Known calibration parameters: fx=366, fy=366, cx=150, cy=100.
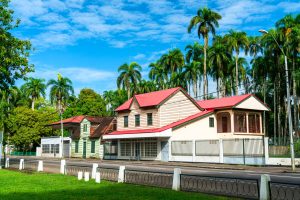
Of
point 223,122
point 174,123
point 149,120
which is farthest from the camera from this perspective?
point 223,122

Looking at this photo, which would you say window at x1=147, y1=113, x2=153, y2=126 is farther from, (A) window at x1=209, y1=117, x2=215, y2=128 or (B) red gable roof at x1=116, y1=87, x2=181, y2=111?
(A) window at x1=209, y1=117, x2=215, y2=128

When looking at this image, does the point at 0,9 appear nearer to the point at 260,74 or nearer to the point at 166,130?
the point at 166,130

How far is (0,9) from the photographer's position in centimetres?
2820

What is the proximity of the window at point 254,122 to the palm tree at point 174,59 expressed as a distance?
28376 millimetres

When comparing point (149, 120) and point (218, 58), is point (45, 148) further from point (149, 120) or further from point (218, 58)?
point (218, 58)

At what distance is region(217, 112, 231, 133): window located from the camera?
148ft

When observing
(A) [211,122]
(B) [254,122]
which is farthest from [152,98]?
(B) [254,122]

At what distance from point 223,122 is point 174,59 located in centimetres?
2968

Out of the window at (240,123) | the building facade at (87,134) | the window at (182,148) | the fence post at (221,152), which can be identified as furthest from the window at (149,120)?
the fence post at (221,152)

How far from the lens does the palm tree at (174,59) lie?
7294cm

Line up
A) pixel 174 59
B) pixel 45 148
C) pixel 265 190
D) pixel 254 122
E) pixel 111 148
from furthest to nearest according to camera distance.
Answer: pixel 174 59
pixel 45 148
pixel 111 148
pixel 254 122
pixel 265 190

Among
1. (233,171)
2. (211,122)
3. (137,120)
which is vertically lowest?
(233,171)

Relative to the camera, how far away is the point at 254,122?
46625 mm

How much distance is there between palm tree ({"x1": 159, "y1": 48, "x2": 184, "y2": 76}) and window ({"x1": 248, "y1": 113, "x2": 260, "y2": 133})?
28.4 meters
